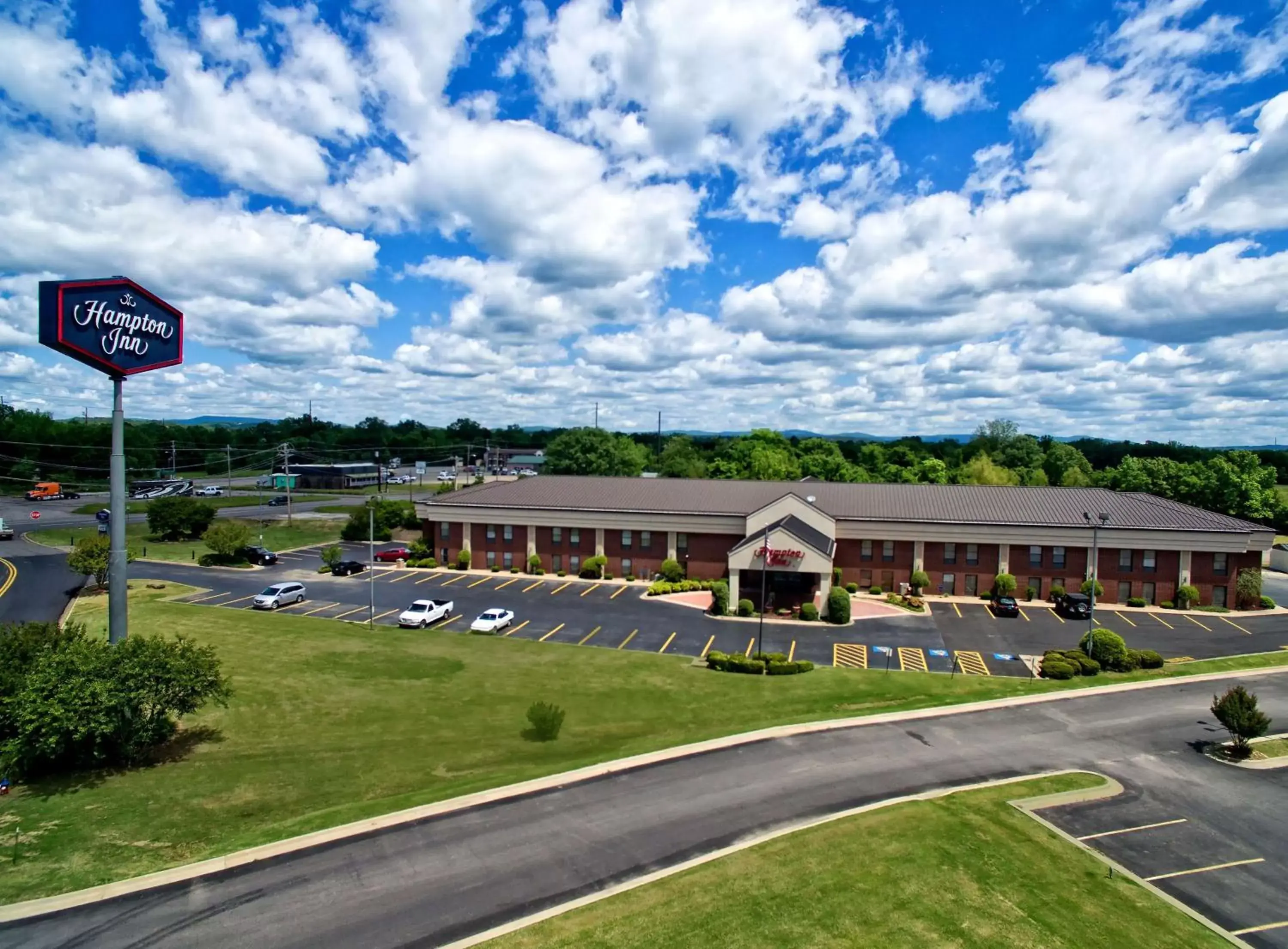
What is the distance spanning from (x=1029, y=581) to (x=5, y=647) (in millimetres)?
60640

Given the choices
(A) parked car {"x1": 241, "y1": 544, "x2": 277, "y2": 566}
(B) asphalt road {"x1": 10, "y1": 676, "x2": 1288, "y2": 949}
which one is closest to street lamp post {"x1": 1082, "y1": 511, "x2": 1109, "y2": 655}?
(B) asphalt road {"x1": 10, "y1": 676, "x2": 1288, "y2": 949}

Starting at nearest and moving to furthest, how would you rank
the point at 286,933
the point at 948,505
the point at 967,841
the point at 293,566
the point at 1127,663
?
1. the point at 286,933
2. the point at 967,841
3. the point at 1127,663
4. the point at 948,505
5. the point at 293,566

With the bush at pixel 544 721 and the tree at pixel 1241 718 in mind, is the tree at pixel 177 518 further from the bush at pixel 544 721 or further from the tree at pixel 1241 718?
the tree at pixel 1241 718

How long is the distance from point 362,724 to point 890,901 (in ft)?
67.7

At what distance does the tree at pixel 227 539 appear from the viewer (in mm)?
61219

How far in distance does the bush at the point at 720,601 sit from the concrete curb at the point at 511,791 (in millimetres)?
19981

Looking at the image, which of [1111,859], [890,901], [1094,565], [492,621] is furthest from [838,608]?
[890,901]

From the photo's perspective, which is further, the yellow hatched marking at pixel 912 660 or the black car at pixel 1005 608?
the black car at pixel 1005 608

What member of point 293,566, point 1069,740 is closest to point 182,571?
point 293,566

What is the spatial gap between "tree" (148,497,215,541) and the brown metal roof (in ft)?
90.5

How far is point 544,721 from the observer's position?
1061 inches

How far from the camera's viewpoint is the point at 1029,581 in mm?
55562

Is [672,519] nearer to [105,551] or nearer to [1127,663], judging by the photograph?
[1127,663]

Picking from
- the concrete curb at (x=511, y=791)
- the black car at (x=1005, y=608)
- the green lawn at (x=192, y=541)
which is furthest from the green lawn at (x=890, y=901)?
the green lawn at (x=192, y=541)
